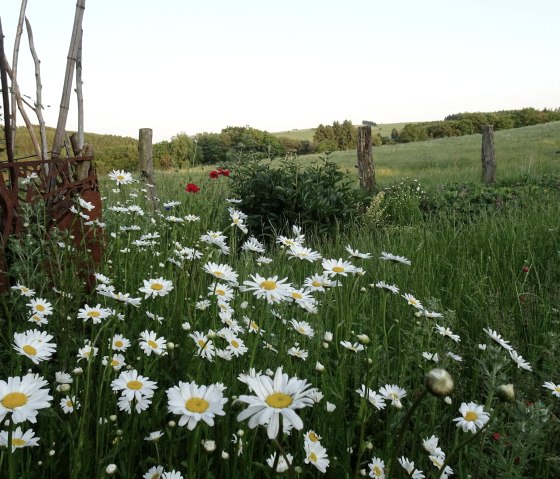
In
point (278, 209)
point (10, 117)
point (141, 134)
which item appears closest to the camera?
point (10, 117)

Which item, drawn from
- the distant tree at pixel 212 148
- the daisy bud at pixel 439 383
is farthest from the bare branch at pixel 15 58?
the distant tree at pixel 212 148

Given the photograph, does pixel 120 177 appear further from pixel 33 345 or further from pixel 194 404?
pixel 194 404

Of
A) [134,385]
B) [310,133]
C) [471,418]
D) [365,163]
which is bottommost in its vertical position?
[471,418]

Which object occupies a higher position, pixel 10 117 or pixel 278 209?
pixel 10 117

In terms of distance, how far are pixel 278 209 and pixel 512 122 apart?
5128cm

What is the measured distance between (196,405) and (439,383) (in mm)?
430

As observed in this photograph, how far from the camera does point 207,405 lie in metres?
0.94

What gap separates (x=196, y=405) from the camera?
37.0 inches

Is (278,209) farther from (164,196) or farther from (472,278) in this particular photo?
(472,278)

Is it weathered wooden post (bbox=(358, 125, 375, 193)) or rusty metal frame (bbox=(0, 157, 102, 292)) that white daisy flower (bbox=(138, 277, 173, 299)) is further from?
weathered wooden post (bbox=(358, 125, 375, 193))

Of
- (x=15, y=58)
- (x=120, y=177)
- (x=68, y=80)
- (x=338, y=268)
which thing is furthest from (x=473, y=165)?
(x=338, y=268)

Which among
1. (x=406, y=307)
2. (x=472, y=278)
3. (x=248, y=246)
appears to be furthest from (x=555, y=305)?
(x=248, y=246)

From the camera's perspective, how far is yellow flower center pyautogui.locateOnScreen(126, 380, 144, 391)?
125 cm

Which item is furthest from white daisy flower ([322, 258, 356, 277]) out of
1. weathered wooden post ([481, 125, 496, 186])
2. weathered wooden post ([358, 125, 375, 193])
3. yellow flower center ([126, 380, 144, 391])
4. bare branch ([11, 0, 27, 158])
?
weathered wooden post ([481, 125, 496, 186])
